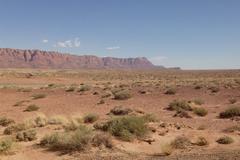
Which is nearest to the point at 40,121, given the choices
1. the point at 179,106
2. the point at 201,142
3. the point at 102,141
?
the point at 102,141

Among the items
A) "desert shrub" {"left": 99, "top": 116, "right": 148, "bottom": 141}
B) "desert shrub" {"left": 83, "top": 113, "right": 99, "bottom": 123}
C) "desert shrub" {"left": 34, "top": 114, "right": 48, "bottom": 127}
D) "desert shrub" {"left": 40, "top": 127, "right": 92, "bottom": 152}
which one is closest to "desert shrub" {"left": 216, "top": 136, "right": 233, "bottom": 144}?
"desert shrub" {"left": 99, "top": 116, "right": 148, "bottom": 141}

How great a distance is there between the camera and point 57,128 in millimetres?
14711

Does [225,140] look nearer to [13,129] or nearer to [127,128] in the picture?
[127,128]

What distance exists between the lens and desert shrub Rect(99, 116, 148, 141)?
12375mm

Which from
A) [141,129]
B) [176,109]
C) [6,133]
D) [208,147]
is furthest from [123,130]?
[176,109]

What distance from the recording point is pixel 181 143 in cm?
1166

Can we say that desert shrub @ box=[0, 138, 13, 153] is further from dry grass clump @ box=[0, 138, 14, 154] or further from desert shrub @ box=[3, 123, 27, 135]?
desert shrub @ box=[3, 123, 27, 135]

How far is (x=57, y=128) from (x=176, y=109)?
9275mm

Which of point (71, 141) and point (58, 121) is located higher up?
point (71, 141)

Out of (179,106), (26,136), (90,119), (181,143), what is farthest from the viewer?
(179,106)

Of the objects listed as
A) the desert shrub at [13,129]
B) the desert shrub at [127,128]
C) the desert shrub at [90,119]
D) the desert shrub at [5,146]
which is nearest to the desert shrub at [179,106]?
the desert shrub at [90,119]

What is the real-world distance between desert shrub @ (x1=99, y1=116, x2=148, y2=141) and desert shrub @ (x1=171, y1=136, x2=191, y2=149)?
1431 mm

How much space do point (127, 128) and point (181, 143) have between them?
6.93ft

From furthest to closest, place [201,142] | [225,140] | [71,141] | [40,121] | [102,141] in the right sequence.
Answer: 1. [40,121]
2. [225,140]
3. [201,142]
4. [102,141]
5. [71,141]
